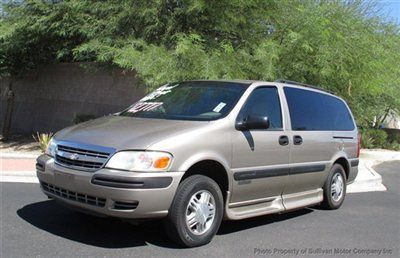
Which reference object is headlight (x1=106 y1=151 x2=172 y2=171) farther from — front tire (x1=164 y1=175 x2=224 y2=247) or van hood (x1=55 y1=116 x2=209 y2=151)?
front tire (x1=164 y1=175 x2=224 y2=247)

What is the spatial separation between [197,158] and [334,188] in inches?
137

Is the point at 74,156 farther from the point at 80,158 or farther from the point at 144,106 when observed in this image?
the point at 144,106

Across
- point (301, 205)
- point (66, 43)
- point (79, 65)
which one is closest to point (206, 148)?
point (301, 205)

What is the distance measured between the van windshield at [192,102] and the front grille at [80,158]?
1092 millimetres

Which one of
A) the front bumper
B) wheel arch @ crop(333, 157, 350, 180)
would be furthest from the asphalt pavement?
wheel arch @ crop(333, 157, 350, 180)

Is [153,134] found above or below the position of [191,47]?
below

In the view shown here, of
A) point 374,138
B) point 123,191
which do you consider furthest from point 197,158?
point 374,138

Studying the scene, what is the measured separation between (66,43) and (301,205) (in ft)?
36.1

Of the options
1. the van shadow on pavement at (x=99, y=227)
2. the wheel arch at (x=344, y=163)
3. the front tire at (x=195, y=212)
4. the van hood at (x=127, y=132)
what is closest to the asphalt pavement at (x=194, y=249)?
→ the van shadow on pavement at (x=99, y=227)

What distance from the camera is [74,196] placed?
18.3 ft

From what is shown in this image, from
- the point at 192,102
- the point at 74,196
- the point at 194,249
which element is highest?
the point at 192,102

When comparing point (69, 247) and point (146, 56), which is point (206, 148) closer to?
point (69, 247)

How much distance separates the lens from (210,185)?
5.80 meters

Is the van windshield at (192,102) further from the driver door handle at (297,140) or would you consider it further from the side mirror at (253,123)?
the driver door handle at (297,140)
